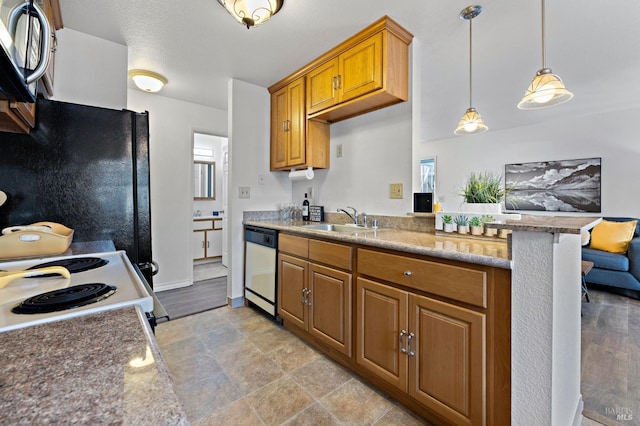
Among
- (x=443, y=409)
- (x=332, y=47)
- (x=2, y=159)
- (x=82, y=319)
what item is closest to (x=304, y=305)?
(x=443, y=409)

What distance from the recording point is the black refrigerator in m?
1.36

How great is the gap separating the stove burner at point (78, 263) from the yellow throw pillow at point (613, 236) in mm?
4821

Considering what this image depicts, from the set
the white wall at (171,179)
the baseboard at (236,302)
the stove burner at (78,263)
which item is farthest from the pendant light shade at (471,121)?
the white wall at (171,179)

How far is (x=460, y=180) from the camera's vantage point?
507 centimetres

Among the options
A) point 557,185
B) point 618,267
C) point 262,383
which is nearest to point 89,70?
point 262,383

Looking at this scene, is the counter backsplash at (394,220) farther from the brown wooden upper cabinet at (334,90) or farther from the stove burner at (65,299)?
the stove burner at (65,299)

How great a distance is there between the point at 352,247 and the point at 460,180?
13.8 ft

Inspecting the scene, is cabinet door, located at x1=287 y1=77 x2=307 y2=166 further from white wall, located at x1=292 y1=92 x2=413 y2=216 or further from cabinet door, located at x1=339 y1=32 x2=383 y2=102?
cabinet door, located at x1=339 y1=32 x2=383 y2=102

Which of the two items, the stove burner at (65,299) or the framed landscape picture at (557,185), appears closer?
the stove burner at (65,299)

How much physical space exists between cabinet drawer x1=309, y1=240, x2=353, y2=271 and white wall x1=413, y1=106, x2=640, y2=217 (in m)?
1.77

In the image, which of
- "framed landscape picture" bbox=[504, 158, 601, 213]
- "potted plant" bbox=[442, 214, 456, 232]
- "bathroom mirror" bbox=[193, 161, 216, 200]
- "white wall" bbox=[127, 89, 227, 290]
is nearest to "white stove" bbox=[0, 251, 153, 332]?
"potted plant" bbox=[442, 214, 456, 232]

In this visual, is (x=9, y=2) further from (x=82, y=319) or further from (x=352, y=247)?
(x=352, y=247)

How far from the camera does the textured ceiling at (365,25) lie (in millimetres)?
1776

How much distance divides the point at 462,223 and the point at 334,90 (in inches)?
55.1
